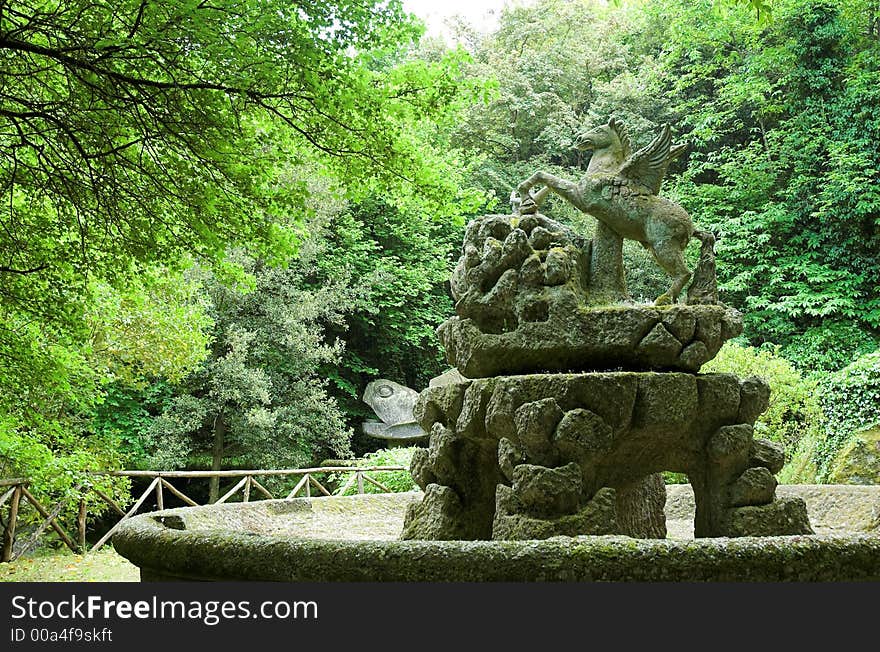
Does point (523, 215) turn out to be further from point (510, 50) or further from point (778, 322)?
point (510, 50)

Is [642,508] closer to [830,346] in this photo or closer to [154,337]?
[154,337]

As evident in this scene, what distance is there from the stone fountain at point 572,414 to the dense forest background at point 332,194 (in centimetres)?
134

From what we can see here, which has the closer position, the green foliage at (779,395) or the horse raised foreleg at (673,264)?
the horse raised foreleg at (673,264)

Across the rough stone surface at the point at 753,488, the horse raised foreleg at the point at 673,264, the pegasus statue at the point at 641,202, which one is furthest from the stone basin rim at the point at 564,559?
the pegasus statue at the point at 641,202

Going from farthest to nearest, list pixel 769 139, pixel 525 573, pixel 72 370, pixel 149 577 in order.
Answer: pixel 769 139 → pixel 72 370 → pixel 149 577 → pixel 525 573

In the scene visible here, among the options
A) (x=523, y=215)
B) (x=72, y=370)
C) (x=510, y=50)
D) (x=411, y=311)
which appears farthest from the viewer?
(x=510, y=50)

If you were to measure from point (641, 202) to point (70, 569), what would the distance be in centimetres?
837

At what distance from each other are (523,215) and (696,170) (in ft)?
52.4

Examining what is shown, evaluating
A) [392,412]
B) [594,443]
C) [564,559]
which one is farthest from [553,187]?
[392,412]

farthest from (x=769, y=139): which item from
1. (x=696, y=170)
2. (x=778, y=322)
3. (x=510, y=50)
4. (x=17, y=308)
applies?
(x=17, y=308)

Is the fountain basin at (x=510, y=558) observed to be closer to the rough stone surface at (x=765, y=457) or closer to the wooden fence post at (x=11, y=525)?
the rough stone surface at (x=765, y=457)

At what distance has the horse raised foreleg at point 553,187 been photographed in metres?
4.91

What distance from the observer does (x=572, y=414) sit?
3.58 metres

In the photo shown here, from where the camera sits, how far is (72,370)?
→ 18.3ft
